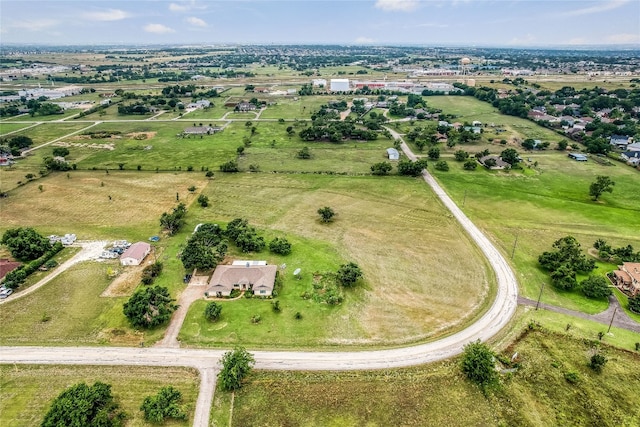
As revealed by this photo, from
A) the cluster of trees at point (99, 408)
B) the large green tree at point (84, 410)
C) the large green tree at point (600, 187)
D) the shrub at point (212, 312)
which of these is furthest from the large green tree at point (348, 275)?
the large green tree at point (600, 187)

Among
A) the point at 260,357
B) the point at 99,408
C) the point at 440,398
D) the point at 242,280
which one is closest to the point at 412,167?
the point at 242,280

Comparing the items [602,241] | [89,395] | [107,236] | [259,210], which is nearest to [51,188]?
[107,236]

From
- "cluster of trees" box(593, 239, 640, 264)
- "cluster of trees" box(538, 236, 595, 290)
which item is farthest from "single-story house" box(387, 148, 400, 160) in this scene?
"cluster of trees" box(593, 239, 640, 264)

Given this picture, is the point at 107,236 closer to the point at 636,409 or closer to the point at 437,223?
the point at 437,223

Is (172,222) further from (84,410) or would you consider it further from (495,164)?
(495,164)

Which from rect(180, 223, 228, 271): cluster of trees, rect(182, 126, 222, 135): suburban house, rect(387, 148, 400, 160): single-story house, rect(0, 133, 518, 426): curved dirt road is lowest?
rect(0, 133, 518, 426): curved dirt road

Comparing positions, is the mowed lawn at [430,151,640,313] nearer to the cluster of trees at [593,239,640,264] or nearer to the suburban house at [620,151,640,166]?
the cluster of trees at [593,239,640,264]

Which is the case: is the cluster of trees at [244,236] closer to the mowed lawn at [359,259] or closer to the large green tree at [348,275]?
the mowed lawn at [359,259]
